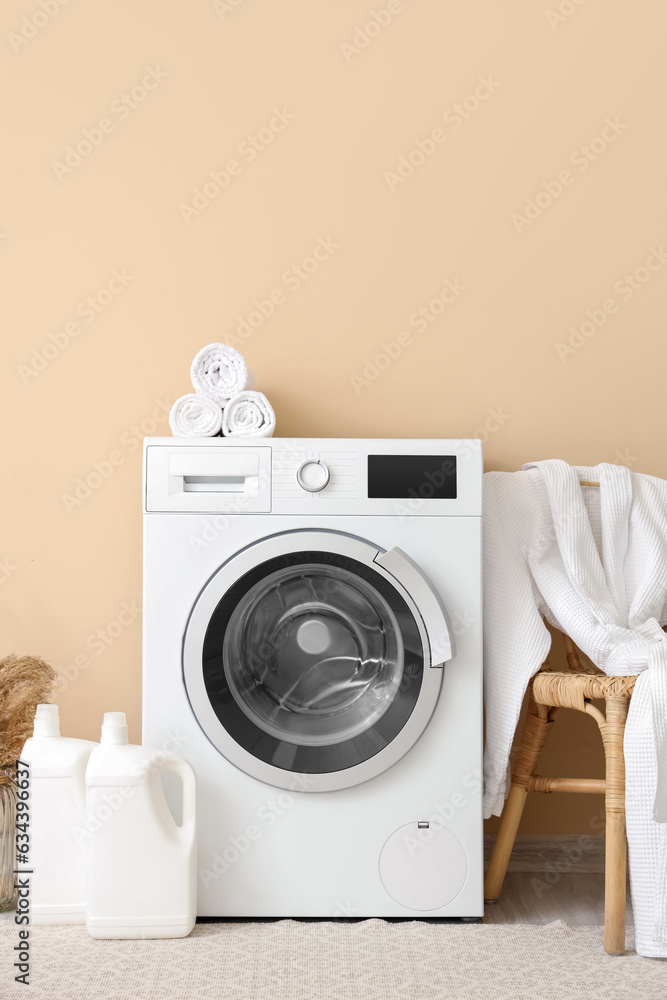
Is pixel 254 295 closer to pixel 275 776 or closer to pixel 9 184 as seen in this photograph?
pixel 9 184

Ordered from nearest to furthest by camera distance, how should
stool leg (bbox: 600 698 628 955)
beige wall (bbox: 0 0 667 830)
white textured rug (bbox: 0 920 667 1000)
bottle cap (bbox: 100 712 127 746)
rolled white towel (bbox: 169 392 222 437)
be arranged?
white textured rug (bbox: 0 920 667 1000) → stool leg (bbox: 600 698 628 955) → bottle cap (bbox: 100 712 127 746) → rolled white towel (bbox: 169 392 222 437) → beige wall (bbox: 0 0 667 830)

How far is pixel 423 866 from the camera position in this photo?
5.86ft

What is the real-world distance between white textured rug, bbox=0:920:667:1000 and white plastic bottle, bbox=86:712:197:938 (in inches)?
1.6

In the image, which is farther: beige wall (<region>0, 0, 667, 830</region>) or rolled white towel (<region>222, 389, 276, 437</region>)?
beige wall (<region>0, 0, 667, 830</region>)

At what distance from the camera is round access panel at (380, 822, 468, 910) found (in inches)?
70.1

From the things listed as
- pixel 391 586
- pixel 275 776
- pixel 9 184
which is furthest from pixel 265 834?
pixel 9 184

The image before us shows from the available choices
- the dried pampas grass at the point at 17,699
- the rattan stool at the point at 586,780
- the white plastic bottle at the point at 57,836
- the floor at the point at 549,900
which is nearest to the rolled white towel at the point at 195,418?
the dried pampas grass at the point at 17,699

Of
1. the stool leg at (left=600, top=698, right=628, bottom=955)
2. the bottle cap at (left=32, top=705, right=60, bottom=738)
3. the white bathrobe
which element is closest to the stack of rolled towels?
the white bathrobe

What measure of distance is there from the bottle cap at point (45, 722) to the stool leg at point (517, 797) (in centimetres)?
105

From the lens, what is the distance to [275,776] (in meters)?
1.76

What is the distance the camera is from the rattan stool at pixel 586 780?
1.62 meters

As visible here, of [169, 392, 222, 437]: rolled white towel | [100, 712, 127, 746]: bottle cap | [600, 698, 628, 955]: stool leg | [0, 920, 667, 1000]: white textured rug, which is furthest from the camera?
[169, 392, 222, 437]: rolled white towel

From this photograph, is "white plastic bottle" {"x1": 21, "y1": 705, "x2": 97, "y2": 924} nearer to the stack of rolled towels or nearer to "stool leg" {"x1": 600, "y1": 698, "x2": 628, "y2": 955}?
the stack of rolled towels

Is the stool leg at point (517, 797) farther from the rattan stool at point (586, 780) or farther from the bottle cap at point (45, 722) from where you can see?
the bottle cap at point (45, 722)
